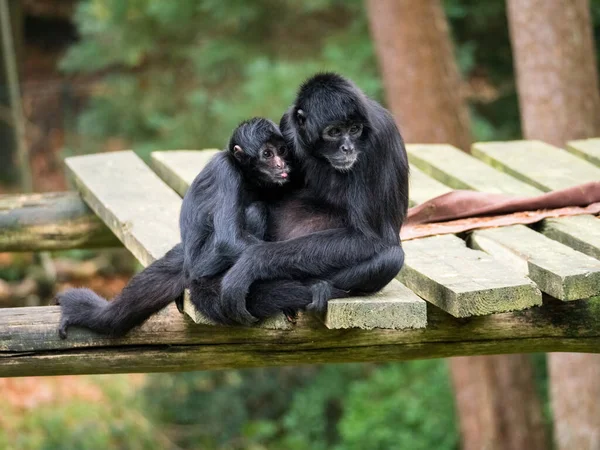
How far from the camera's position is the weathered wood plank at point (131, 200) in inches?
202

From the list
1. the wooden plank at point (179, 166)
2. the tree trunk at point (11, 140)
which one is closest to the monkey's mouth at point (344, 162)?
the wooden plank at point (179, 166)

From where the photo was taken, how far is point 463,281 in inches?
155

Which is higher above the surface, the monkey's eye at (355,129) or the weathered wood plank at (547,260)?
the monkey's eye at (355,129)

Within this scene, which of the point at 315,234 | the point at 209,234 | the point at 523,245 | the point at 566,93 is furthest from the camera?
the point at 566,93

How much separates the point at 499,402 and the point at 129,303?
564 cm

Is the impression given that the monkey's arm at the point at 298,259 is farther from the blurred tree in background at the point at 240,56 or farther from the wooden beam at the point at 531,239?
the blurred tree in background at the point at 240,56

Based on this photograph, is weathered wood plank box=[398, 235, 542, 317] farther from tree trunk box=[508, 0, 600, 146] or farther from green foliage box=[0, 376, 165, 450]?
green foliage box=[0, 376, 165, 450]

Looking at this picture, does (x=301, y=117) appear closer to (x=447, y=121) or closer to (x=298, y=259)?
(x=298, y=259)

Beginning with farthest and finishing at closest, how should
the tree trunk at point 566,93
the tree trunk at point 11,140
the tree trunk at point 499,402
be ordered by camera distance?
the tree trunk at point 11,140, the tree trunk at point 499,402, the tree trunk at point 566,93

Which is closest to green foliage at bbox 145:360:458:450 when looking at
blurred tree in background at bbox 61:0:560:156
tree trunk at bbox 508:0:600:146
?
blurred tree in background at bbox 61:0:560:156

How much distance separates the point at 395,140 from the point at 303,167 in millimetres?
444

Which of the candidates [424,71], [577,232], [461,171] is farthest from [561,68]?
[577,232]

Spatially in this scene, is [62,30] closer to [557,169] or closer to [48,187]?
[48,187]

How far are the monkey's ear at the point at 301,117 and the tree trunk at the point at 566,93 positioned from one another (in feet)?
14.2
